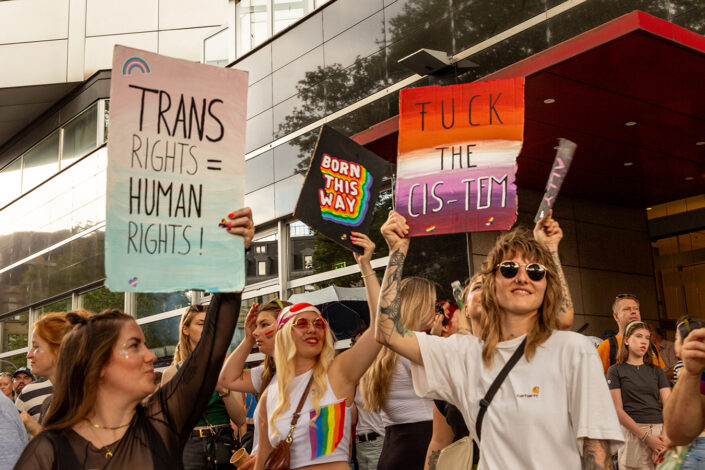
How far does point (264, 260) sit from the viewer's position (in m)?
15.6

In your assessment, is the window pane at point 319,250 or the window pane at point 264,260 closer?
the window pane at point 319,250

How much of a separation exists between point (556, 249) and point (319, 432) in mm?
1795

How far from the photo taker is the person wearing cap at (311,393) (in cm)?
451

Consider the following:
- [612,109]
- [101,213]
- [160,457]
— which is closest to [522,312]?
[160,457]

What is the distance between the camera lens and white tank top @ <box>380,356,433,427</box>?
5102mm

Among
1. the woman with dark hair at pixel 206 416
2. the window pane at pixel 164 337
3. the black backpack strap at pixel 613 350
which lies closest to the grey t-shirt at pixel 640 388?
the black backpack strap at pixel 613 350

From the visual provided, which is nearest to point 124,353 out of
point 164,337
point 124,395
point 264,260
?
point 124,395

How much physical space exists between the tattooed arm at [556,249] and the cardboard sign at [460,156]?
472mm

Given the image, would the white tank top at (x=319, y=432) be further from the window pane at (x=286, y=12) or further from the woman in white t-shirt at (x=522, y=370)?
the window pane at (x=286, y=12)

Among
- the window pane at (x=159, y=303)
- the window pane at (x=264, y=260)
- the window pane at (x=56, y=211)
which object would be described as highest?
the window pane at (x=56, y=211)

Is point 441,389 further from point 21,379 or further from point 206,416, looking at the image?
point 21,379

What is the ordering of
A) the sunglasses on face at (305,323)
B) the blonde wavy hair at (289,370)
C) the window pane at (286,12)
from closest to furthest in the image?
the blonde wavy hair at (289,370) → the sunglasses on face at (305,323) → the window pane at (286,12)

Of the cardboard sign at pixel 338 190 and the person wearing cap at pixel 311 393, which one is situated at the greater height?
the cardboard sign at pixel 338 190

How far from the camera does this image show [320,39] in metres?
14.8
